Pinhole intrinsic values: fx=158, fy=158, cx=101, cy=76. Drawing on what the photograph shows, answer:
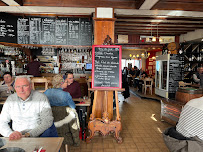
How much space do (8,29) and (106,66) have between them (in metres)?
4.28

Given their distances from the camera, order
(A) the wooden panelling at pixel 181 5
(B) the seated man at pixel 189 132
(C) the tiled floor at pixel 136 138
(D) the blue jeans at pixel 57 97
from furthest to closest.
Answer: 1. (A) the wooden panelling at pixel 181 5
2. (C) the tiled floor at pixel 136 138
3. (D) the blue jeans at pixel 57 97
4. (B) the seated man at pixel 189 132

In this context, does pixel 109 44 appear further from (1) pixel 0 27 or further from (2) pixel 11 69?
(2) pixel 11 69

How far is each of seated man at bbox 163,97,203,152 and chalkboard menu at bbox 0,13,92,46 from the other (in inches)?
188

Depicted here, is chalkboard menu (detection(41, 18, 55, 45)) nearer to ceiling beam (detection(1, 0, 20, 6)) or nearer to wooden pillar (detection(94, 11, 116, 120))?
ceiling beam (detection(1, 0, 20, 6))

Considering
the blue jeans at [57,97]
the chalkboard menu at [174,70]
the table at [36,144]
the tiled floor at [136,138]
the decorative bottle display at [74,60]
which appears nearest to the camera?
the table at [36,144]

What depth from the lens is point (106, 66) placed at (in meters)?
3.71

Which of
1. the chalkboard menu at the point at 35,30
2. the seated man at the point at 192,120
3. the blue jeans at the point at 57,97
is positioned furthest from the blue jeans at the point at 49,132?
the chalkboard menu at the point at 35,30

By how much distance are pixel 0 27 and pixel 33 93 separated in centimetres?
459

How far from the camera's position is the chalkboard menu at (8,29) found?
220 inches

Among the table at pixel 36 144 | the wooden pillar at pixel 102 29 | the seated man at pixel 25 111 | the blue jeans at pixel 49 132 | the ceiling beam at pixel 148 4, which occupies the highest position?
the ceiling beam at pixel 148 4

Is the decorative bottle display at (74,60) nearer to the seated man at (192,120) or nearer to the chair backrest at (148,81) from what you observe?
the chair backrest at (148,81)

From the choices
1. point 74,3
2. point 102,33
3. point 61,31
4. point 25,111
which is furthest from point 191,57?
point 25,111

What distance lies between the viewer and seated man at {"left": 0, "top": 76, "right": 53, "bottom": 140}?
219 cm

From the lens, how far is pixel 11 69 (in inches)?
275
